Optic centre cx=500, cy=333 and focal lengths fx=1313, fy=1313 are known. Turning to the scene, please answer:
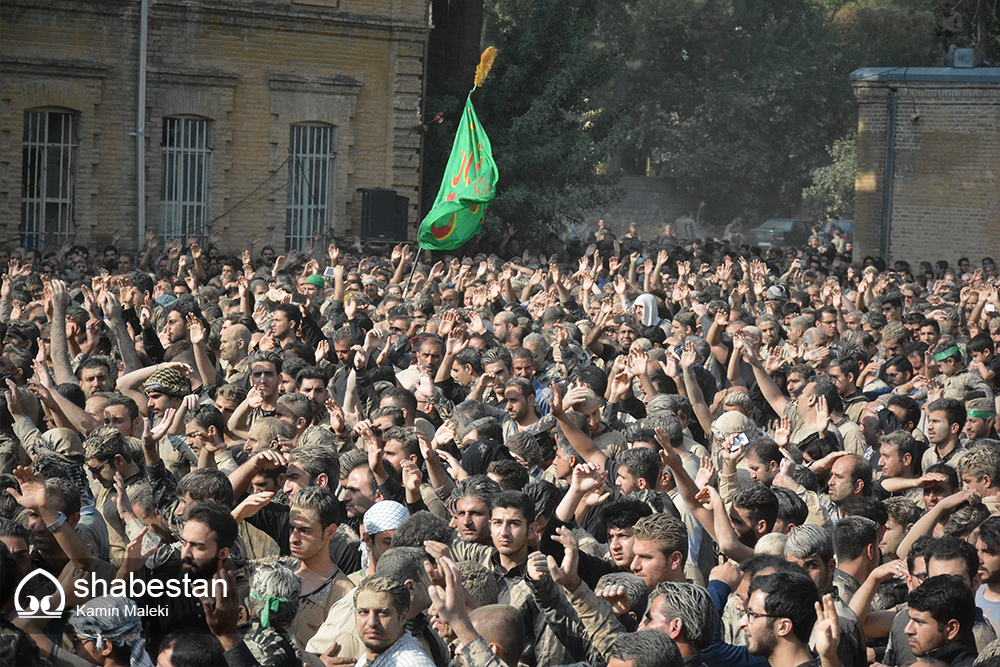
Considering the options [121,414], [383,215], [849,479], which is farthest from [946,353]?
[383,215]

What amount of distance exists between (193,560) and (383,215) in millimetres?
17577

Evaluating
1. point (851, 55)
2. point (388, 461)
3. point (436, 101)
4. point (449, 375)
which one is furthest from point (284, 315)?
point (851, 55)

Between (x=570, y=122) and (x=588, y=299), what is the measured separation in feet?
40.3

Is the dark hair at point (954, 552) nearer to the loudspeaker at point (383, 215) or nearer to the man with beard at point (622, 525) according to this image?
the man with beard at point (622, 525)

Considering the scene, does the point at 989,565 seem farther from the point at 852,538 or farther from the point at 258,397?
the point at 258,397

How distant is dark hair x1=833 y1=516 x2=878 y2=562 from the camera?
5734 millimetres

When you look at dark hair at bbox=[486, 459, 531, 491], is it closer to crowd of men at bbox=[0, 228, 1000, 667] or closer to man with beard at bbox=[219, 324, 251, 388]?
crowd of men at bbox=[0, 228, 1000, 667]

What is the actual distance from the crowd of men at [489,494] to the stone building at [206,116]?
9.87m

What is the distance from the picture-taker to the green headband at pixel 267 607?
182 inches

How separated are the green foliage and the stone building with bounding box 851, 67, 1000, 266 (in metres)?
16.3

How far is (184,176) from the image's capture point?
74.3ft

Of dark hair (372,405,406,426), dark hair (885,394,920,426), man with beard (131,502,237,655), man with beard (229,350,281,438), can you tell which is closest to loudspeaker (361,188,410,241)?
man with beard (229,350,281,438)

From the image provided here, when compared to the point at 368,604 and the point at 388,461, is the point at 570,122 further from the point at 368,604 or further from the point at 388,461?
the point at 368,604

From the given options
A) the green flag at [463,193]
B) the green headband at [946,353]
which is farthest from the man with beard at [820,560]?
the green flag at [463,193]
